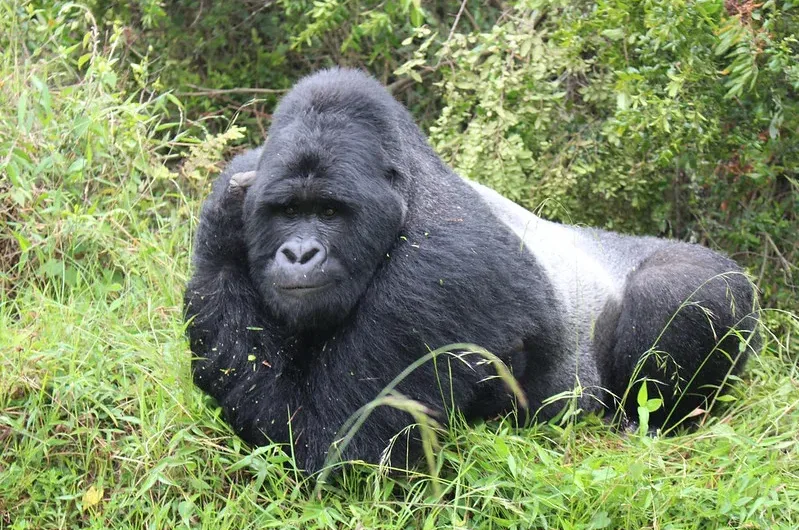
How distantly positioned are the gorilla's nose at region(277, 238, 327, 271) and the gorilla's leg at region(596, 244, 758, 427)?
53.0 inches

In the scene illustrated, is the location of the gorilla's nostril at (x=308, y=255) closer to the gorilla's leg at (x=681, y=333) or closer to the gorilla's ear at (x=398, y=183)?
the gorilla's ear at (x=398, y=183)

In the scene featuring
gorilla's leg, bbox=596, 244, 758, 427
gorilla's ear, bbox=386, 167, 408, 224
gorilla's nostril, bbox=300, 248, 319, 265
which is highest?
gorilla's ear, bbox=386, 167, 408, 224

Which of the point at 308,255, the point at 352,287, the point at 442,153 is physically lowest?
the point at 442,153

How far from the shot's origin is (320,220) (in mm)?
3281

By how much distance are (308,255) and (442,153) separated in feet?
7.05

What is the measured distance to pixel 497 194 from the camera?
4582mm

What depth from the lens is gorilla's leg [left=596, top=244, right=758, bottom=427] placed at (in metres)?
3.95

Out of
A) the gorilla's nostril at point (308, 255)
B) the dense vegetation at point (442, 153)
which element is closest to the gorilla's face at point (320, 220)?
the gorilla's nostril at point (308, 255)

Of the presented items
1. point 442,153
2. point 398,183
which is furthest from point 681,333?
point 442,153

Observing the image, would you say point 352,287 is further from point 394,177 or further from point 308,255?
point 394,177

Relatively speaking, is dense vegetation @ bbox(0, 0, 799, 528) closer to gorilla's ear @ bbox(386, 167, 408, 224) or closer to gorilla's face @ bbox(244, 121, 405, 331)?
gorilla's face @ bbox(244, 121, 405, 331)

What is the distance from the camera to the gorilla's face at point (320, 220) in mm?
3229

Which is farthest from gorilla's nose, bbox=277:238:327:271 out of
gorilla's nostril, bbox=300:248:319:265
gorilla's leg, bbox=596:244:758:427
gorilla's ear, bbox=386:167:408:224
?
gorilla's leg, bbox=596:244:758:427

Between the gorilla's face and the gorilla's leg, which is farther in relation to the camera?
the gorilla's leg
